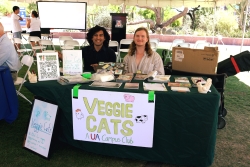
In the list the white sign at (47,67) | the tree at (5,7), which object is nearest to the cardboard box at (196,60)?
the white sign at (47,67)

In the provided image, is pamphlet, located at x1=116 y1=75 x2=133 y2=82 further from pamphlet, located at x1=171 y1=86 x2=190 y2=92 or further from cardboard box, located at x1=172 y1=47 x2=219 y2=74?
cardboard box, located at x1=172 y1=47 x2=219 y2=74

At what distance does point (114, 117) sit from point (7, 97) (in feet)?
5.33

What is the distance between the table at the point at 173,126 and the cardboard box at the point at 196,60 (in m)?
0.67

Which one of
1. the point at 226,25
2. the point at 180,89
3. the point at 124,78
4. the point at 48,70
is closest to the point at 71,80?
the point at 48,70

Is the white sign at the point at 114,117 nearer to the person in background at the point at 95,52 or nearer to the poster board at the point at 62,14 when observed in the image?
the person in background at the point at 95,52

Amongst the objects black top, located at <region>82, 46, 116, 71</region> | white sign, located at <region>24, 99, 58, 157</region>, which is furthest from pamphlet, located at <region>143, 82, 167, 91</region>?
black top, located at <region>82, 46, 116, 71</region>

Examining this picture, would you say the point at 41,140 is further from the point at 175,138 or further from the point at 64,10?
the point at 64,10

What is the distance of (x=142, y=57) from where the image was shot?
114 inches

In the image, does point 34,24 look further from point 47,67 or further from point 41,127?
point 41,127

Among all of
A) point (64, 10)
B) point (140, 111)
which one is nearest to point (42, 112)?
point (140, 111)

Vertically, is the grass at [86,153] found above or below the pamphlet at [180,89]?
below

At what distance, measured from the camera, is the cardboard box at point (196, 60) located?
2666mm

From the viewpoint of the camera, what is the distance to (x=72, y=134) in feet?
7.41

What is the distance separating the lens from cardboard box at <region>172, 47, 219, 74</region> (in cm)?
267
